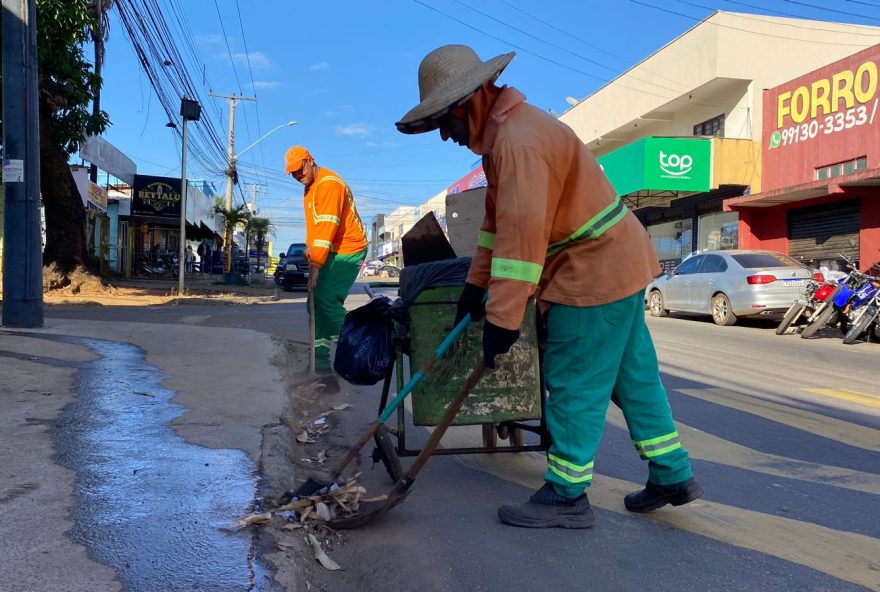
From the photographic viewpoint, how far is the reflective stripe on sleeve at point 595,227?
272cm

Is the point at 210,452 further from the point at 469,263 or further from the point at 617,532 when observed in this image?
the point at 617,532

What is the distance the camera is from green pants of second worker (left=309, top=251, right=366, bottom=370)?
599 centimetres

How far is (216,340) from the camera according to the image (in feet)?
23.9

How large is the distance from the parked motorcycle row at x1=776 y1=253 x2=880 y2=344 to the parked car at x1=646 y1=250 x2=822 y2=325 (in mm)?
429

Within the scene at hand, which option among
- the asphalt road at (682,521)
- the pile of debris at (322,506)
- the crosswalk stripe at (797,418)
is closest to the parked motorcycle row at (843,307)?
the asphalt road at (682,521)

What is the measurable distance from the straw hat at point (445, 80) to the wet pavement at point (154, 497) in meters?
1.65

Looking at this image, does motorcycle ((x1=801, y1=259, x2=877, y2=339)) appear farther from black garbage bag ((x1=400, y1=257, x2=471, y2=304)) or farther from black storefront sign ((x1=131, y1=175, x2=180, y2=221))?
black storefront sign ((x1=131, y1=175, x2=180, y2=221))

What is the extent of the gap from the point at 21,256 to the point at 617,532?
270 inches

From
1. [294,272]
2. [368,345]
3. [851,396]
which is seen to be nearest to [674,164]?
[294,272]

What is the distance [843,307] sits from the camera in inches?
416

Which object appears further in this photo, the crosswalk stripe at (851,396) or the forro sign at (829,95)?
the forro sign at (829,95)

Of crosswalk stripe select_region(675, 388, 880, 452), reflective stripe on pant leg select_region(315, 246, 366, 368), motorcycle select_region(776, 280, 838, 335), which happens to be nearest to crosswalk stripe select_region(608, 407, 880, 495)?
crosswalk stripe select_region(675, 388, 880, 452)

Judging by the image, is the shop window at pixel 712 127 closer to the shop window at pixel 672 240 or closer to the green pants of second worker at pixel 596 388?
the shop window at pixel 672 240

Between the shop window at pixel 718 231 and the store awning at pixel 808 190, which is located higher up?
the store awning at pixel 808 190
